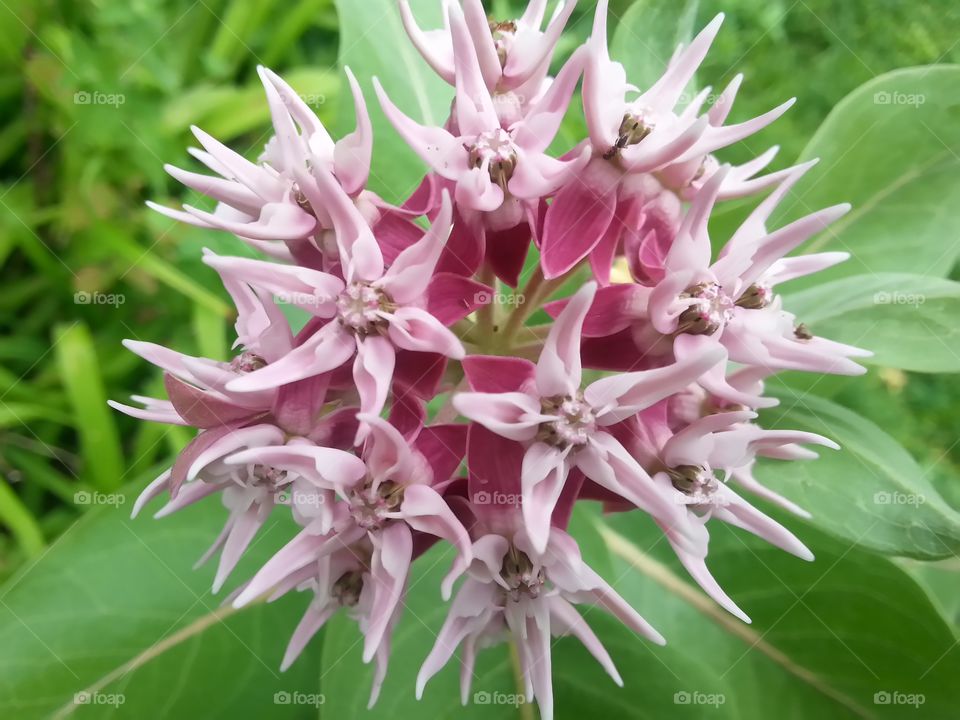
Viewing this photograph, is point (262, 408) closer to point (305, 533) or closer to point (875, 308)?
point (305, 533)

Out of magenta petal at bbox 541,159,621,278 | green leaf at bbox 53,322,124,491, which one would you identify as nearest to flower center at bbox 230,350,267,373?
magenta petal at bbox 541,159,621,278

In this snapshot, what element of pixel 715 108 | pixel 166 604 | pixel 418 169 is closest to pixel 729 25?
pixel 418 169

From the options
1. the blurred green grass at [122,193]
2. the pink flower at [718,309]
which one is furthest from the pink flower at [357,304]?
the blurred green grass at [122,193]
